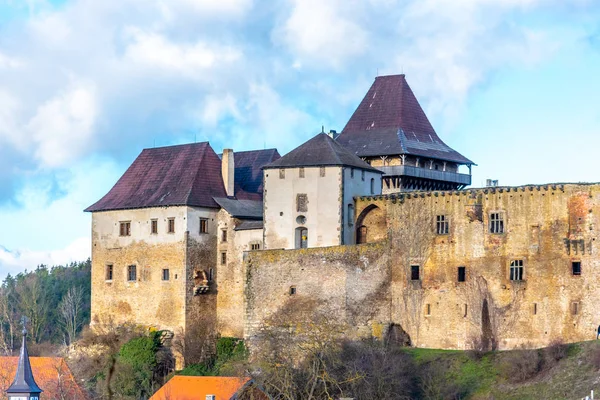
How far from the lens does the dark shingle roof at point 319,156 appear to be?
5766cm

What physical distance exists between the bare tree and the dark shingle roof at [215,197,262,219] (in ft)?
68.9

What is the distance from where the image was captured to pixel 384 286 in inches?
2195

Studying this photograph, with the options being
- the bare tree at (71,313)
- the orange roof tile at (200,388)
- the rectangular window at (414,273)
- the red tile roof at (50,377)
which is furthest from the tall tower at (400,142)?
the bare tree at (71,313)

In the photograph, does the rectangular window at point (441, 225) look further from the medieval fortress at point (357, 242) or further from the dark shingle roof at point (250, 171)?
the dark shingle roof at point (250, 171)

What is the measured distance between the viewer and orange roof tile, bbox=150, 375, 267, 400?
1996 inches

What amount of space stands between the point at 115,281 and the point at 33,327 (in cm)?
2381

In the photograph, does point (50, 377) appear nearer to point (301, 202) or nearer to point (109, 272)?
point (109, 272)

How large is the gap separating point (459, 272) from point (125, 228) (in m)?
17.6

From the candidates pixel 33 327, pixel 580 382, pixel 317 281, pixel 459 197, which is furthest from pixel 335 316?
pixel 33 327

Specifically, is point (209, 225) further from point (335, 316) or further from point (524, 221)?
point (524, 221)

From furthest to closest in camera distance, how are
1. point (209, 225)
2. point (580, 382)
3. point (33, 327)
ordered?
point (33, 327) → point (209, 225) → point (580, 382)

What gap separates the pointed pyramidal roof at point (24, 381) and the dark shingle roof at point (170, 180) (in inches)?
396

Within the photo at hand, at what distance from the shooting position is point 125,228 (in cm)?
6381

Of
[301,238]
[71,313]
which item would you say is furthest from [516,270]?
[71,313]
